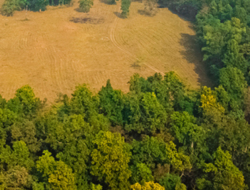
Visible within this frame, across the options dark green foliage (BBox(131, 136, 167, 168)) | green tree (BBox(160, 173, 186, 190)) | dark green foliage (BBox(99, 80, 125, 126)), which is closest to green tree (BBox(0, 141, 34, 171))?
dark green foliage (BBox(131, 136, 167, 168))

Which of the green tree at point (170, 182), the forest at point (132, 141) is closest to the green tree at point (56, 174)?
the forest at point (132, 141)

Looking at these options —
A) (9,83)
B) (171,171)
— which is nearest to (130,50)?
(9,83)

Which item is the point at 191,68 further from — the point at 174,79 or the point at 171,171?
the point at 171,171

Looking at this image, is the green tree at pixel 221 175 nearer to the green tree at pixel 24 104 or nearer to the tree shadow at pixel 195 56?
the green tree at pixel 24 104

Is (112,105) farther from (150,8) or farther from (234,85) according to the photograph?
(150,8)

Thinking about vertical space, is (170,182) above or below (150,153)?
below

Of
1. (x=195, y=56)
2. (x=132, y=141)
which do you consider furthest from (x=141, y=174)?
(x=195, y=56)
